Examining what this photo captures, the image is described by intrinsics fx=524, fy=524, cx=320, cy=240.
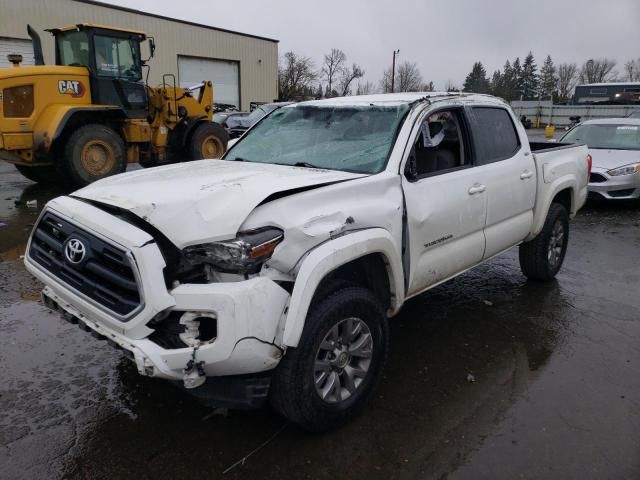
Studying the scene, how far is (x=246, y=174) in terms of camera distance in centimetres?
322

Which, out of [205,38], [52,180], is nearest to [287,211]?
[52,180]

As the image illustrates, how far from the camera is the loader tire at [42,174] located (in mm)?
10727

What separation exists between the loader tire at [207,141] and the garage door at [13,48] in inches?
682

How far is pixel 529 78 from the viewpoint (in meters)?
88.2

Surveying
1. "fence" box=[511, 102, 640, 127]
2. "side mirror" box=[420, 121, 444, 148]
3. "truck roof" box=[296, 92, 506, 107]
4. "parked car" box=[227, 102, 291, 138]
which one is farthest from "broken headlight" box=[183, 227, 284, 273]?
"fence" box=[511, 102, 640, 127]

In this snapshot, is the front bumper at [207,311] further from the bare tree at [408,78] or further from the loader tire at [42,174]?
the bare tree at [408,78]

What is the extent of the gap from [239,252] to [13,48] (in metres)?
27.3

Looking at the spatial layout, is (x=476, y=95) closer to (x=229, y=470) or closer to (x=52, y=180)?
(x=229, y=470)

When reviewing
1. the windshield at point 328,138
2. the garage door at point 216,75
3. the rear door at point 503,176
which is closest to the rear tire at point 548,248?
the rear door at point 503,176

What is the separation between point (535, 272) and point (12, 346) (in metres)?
4.69

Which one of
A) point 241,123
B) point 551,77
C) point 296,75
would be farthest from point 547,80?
point 241,123

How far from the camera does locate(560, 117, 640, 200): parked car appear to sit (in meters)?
8.85

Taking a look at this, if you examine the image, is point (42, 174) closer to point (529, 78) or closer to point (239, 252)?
point (239, 252)

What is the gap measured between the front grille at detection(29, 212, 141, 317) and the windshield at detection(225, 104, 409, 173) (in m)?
1.55
